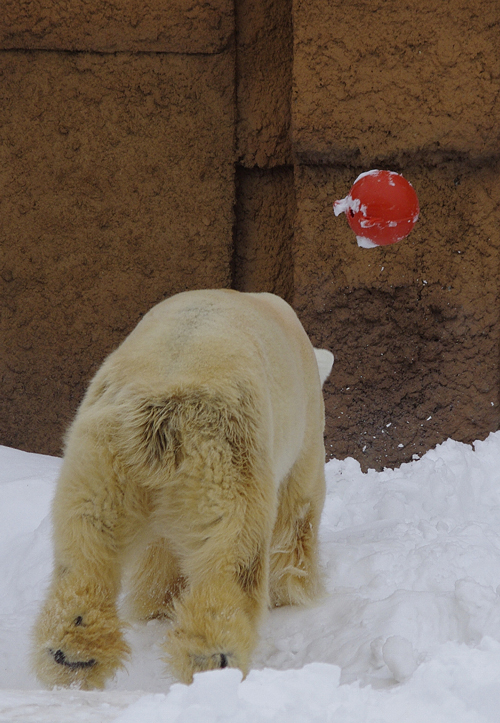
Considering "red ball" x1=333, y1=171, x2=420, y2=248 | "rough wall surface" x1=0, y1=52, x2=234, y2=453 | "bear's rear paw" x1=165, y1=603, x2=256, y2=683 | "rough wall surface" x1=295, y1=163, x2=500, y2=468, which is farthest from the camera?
"rough wall surface" x1=0, y1=52, x2=234, y2=453

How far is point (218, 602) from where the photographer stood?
1.81m

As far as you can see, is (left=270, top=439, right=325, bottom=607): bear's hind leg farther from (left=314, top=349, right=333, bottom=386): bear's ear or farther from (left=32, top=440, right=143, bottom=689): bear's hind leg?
(left=32, top=440, right=143, bottom=689): bear's hind leg

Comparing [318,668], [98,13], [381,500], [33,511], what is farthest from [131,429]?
[98,13]

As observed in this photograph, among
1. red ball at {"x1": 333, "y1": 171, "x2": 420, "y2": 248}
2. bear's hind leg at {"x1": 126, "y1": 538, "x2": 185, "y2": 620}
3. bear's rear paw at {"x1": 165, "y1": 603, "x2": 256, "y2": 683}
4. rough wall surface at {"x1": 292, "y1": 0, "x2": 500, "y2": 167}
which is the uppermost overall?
rough wall surface at {"x1": 292, "y1": 0, "x2": 500, "y2": 167}

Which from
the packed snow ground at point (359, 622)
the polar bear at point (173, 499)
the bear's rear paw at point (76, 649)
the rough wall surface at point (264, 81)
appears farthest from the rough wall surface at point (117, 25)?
the bear's rear paw at point (76, 649)

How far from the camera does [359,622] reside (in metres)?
2.46

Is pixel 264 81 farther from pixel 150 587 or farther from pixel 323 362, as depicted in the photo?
pixel 150 587

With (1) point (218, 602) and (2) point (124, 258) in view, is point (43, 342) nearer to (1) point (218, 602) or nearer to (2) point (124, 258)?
(2) point (124, 258)

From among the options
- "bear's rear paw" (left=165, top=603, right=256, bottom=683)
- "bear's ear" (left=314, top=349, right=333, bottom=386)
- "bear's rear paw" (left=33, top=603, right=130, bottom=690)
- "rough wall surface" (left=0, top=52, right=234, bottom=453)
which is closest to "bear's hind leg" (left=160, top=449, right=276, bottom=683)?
"bear's rear paw" (left=165, top=603, right=256, bottom=683)

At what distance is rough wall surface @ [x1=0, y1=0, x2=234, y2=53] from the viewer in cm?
471

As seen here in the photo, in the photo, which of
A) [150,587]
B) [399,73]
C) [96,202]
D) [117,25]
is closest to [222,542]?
[150,587]

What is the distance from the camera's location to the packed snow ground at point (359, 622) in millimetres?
1348

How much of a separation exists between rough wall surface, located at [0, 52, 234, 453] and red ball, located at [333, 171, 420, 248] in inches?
68.2

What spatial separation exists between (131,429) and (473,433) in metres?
3.27
